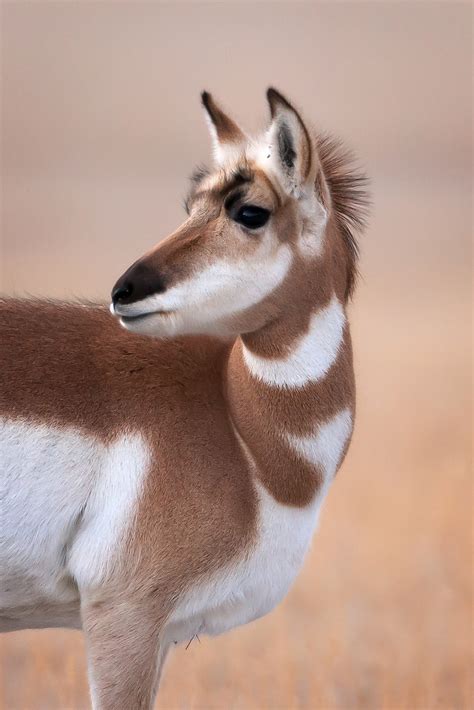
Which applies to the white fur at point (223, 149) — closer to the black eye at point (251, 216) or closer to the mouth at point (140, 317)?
the black eye at point (251, 216)

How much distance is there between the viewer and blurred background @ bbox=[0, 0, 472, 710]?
316 inches

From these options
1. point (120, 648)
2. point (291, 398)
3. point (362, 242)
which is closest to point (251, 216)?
point (291, 398)

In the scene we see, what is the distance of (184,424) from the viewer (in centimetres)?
371

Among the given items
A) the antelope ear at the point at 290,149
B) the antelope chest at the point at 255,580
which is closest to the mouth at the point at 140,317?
the antelope ear at the point at 290,149

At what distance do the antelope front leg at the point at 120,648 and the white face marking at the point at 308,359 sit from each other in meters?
0.87

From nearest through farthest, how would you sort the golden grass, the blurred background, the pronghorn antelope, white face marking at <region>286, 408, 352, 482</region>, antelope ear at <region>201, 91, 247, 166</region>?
the pronghorn antelope, white face marking at <region>286, 408, 352, 482</region>, antelope ear at <region>201, 91, 247, 166</region>, the golden grass, the blurred background

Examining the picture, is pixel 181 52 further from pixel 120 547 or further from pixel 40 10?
pixel 120 547

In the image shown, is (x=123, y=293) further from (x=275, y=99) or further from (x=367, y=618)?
(x=367, y=618)

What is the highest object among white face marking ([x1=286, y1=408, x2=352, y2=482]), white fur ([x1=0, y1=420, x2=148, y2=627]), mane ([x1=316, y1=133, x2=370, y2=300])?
mane ([x1=316, y1=133, x2=370, y2=300])

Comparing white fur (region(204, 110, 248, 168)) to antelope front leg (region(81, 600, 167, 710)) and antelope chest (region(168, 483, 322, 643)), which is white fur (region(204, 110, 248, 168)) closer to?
antelope chest (region(168, 483, 322, 643))

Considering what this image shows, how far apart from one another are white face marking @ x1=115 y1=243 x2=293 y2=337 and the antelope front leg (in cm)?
91

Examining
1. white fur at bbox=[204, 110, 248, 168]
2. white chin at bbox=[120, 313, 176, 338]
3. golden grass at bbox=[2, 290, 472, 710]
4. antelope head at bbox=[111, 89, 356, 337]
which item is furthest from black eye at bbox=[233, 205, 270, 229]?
golden grass at bbox=[2, 290, 472, 710]

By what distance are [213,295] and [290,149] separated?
55cm

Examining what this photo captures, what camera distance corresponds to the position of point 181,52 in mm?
36406
